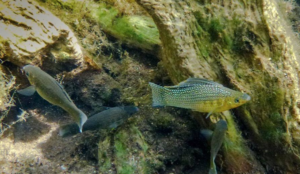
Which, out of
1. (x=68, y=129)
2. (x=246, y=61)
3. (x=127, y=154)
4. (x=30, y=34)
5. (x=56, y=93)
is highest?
(x=246, y=61)

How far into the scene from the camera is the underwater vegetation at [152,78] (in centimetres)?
296

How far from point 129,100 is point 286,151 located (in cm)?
278

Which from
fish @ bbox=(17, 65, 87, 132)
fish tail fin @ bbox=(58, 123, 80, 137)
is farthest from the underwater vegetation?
fish @ bbox=(17, 65, 87, 132)

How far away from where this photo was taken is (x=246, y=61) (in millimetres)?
3072

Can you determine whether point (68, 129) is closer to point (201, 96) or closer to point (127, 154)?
point (127, 154)

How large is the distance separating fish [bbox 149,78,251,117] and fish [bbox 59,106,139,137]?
3.45 feet

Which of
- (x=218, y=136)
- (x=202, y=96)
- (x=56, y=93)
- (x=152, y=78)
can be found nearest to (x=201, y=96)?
(x=202, y=96)

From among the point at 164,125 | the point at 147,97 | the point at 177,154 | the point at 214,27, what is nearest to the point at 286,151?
the point at 177,154

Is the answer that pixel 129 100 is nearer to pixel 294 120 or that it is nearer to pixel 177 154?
pixel 177 154

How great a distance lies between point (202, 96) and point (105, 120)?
176cm

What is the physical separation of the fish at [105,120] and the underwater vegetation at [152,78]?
0.80 feet

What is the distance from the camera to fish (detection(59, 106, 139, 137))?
3.41 metres

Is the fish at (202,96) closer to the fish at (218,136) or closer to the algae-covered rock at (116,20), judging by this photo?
the fish at (218,136)

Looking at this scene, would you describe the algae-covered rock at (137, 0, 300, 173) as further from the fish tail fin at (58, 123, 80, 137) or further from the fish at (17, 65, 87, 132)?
the fish tail fin at (58, 123, 80, 137)
